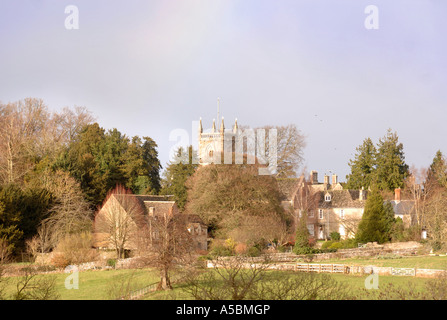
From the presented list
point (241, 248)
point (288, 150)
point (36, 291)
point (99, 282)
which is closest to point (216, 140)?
point (288, 150)

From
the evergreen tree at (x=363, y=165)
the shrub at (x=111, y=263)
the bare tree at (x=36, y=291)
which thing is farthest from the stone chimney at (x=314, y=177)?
the bare tree at (x=36, y=291)

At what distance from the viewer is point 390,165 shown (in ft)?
234

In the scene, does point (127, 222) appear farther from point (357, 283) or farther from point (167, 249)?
point (357, 283)

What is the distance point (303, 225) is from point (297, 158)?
78.2 feet

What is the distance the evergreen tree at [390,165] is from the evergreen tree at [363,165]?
3.36 ft

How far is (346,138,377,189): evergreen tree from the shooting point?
73750mm

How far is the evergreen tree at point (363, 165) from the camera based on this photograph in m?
73.8

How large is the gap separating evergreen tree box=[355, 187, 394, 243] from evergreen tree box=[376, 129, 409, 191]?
59.4 ft

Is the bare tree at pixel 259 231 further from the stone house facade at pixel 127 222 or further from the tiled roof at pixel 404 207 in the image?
the tiled roof at pixel 404 207

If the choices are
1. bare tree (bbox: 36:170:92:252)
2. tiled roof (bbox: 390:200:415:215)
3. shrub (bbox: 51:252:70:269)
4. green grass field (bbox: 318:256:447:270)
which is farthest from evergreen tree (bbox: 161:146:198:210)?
tiled roof (bbox: 390:200:415:215)
